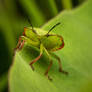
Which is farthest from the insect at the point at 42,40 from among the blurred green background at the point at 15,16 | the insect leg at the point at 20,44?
the blurred green background at the point at 15,16

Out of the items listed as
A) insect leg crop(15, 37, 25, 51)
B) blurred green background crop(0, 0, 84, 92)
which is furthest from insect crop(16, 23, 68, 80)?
blurred green background crop(0, 0, 84, 92)

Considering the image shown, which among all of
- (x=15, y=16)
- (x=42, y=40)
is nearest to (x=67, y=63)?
(x=42, y=40)

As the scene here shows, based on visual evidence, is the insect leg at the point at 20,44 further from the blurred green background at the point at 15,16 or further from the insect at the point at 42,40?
the blurred green background at the point at 15,16

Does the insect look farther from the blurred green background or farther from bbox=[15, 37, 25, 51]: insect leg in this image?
the blurred green background

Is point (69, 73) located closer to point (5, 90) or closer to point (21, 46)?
point (21, 46)

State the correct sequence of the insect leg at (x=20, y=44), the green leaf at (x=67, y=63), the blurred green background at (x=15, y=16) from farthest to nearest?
the blurred green background at (x=15, y=16) < the insect leg at (x=20, y=44) < the green leaf at (x=67, y=63)

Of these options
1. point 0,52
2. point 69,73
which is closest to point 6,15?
point 0,52
